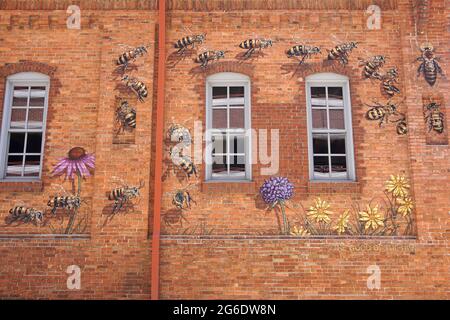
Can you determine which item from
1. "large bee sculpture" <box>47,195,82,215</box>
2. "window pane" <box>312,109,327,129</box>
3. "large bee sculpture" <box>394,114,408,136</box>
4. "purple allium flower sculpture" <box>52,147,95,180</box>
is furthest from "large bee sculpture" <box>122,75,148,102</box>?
"large bee sculpture" <box>394,114,408,136</box>

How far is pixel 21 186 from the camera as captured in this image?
7.93m

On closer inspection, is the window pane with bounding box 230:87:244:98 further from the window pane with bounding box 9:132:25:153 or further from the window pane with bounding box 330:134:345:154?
the window pane with bounding box 9:132:25:153


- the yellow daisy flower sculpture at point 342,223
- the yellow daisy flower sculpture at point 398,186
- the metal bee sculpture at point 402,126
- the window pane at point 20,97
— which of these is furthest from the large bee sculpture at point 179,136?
the metal bee sculpture at point 402,126

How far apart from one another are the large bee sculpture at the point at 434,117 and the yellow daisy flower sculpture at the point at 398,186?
3.47ft

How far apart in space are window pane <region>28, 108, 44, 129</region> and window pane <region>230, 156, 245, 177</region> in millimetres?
3588

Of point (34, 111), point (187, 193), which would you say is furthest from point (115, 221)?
point (34, 111)

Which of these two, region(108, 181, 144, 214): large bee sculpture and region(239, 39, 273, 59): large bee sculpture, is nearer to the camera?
region(108, 181, 144, 214): large bee sculpture

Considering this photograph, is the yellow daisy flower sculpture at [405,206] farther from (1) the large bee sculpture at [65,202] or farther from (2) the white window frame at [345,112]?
(1) the large bee sculpture at [65,202]

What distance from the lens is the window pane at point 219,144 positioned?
8.19 m

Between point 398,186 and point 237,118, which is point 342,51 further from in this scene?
point 398,186

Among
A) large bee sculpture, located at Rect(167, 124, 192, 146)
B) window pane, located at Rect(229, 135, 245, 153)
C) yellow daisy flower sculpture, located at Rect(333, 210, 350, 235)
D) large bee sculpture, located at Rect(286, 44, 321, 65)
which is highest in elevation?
large bee sculpture, located at Rect(286, 44, 321, 65)

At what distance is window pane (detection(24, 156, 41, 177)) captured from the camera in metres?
8.15

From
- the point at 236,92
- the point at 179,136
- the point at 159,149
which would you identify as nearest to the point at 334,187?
the point at 236,92

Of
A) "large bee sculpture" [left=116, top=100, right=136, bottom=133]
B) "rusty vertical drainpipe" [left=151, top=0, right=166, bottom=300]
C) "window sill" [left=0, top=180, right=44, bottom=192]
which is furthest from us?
"large bee sculpture" [left=116, top=100, right=136, bottom=133]
